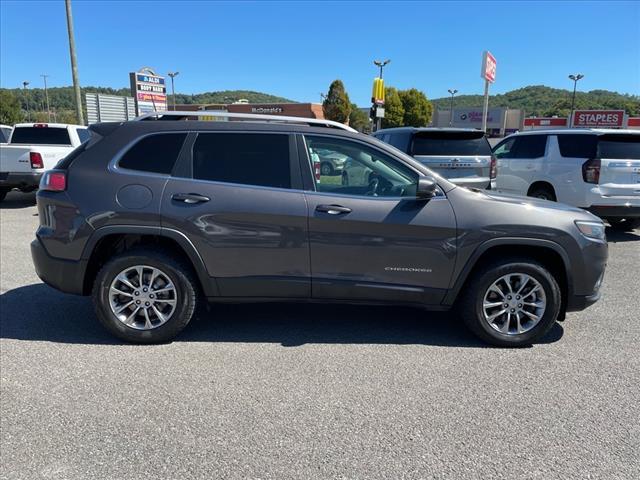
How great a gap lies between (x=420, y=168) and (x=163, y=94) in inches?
705

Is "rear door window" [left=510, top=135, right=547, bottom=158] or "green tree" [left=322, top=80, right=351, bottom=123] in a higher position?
"green tree" [left=322, top=80, right=351, bottom=123]

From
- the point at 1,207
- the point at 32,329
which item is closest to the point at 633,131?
the point at 32,329

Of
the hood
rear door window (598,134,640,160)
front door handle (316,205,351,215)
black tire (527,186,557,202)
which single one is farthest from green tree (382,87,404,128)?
front door handle (316,205,351,215)

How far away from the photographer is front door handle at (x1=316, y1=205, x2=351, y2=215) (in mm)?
3762

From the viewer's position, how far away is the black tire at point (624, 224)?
9102 mm

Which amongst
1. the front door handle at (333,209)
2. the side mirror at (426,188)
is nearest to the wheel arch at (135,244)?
the front door handle at (333,209)

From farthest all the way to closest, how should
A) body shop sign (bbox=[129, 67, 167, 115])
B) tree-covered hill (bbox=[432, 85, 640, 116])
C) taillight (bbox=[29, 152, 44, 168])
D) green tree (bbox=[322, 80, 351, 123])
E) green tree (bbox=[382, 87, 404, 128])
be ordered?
tree-covered hill (bbox=[432, 85, 640, 116])
green tree (bbox=[382, 87, 404, 128])
green tree (bbox=[322, 80, 351, 123])
body shop sign (bbox=[129, 67, 167, 115])
taillight (bbox=[29, 152, 44, 168])

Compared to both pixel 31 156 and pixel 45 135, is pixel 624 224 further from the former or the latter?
pixel 45 135

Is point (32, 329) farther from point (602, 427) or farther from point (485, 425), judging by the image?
point (602, 427)

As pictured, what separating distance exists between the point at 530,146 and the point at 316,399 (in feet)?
25.3

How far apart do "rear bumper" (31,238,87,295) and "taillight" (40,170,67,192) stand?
478mm

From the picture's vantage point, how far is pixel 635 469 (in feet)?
8.23

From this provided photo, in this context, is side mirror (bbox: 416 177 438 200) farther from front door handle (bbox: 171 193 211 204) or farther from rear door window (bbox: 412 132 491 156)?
rear door window (bbox: 412 132 491 156)

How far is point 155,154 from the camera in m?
3.95
